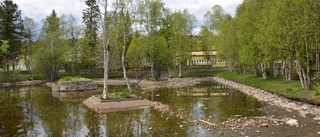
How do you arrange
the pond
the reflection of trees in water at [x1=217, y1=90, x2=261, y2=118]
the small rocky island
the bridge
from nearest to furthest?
the pond, the reflection of trees in water at [x1=217, y1=90, x2=261, y2=118], the bridge, the small rocky island

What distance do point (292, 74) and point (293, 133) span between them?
26.1 metres

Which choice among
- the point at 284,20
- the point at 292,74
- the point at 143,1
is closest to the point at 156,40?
the point at 143,1

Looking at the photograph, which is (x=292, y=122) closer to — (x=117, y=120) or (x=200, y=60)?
(x=117, y=120)

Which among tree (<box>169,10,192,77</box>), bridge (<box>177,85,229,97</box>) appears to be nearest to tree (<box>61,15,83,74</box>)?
tree (<box>169,10,192,77</box>)

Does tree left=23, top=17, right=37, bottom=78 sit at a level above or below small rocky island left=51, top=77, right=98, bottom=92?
above

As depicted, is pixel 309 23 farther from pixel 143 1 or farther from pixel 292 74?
pixel 143 1

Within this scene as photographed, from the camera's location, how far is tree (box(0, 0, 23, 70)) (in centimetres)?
6612

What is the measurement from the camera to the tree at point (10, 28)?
217 feet

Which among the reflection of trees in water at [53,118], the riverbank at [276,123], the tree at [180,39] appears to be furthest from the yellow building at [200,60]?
the riverbank at [276,123]

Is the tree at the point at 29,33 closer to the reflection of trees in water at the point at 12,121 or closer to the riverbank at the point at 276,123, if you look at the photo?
the reflection of trees in water at the point at 12,121

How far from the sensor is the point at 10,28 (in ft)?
220

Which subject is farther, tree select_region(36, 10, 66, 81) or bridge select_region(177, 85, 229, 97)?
tree select_region(36, 10, 66, 81)

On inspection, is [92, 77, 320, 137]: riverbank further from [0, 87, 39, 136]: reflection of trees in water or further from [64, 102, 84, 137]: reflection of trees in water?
[0, 87, 39, 136]: reflection of trees in water

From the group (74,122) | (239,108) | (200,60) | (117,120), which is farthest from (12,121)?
(200,60)
